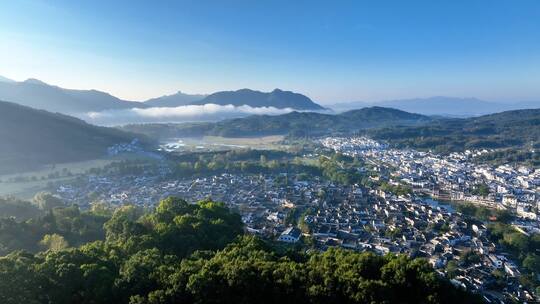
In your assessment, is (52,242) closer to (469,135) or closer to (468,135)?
(468,135)

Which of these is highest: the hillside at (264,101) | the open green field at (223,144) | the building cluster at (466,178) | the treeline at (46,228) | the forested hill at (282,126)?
the hillside at (264,101)

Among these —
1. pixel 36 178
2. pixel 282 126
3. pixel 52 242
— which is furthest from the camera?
pixel 282 126

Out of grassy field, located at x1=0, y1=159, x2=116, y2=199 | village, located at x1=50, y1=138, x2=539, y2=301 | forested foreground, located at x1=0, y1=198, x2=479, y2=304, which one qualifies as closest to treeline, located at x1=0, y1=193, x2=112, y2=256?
forested foreground, located at x1=0, y1=198, x2=479, y2=304

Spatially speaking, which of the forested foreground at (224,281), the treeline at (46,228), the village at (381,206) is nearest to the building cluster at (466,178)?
the village at (381,206)

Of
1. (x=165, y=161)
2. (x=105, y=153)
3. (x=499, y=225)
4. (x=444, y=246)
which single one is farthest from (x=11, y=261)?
(x=105, y=153)

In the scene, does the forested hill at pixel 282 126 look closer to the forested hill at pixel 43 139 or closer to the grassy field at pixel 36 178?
the forested hill at pixel 43 139

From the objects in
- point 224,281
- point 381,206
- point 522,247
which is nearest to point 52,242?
point 224,281
